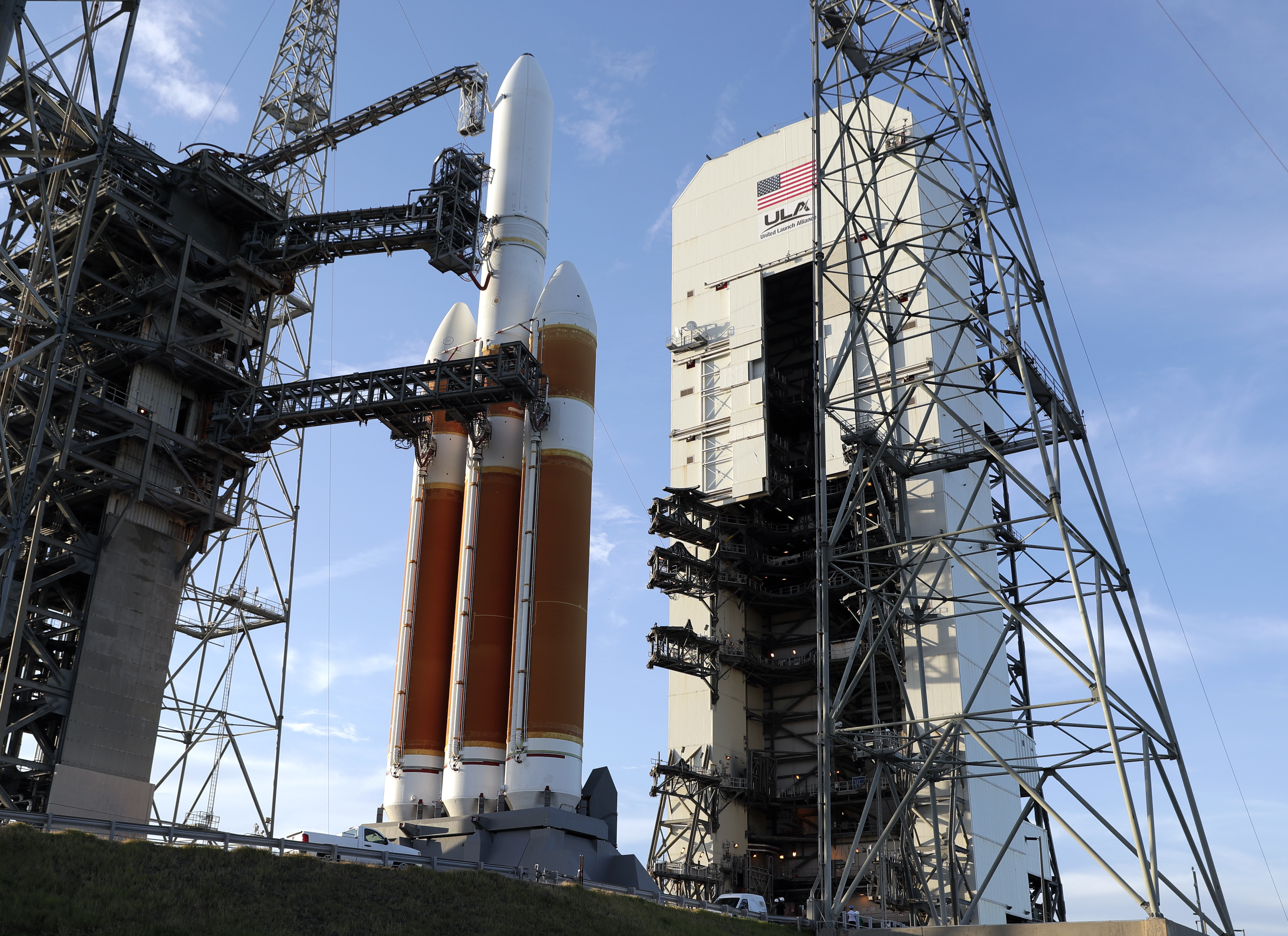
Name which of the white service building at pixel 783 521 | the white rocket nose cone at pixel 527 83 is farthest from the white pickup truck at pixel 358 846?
the white rocket nose cone at pixel 527 83

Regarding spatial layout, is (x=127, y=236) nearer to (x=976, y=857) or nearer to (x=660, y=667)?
(x=660, y=667)

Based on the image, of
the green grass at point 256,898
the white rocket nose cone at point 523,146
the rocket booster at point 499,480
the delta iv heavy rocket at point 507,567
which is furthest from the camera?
the white rocket nose cone at point 523,146

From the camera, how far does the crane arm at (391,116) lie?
42250mm

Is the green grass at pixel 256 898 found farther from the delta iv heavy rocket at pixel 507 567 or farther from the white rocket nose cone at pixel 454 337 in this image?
the white rocket nose cone at pixel 454 337

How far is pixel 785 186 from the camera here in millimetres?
50781

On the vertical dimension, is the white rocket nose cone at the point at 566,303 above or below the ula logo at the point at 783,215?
below

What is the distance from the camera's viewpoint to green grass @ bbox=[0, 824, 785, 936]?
712 inches

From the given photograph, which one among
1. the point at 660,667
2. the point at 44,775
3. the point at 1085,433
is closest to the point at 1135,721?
A: the point at 1085,433

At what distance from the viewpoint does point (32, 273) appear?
27656 millimetres

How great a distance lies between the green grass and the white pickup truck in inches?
33.9

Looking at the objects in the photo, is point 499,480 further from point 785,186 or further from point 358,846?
point 785,186

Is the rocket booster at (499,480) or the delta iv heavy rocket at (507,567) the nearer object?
the delta iv heavy rocket at (507,567)

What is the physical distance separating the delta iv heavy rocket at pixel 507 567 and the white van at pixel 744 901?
574 cm

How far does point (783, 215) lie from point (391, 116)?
16.8 m
